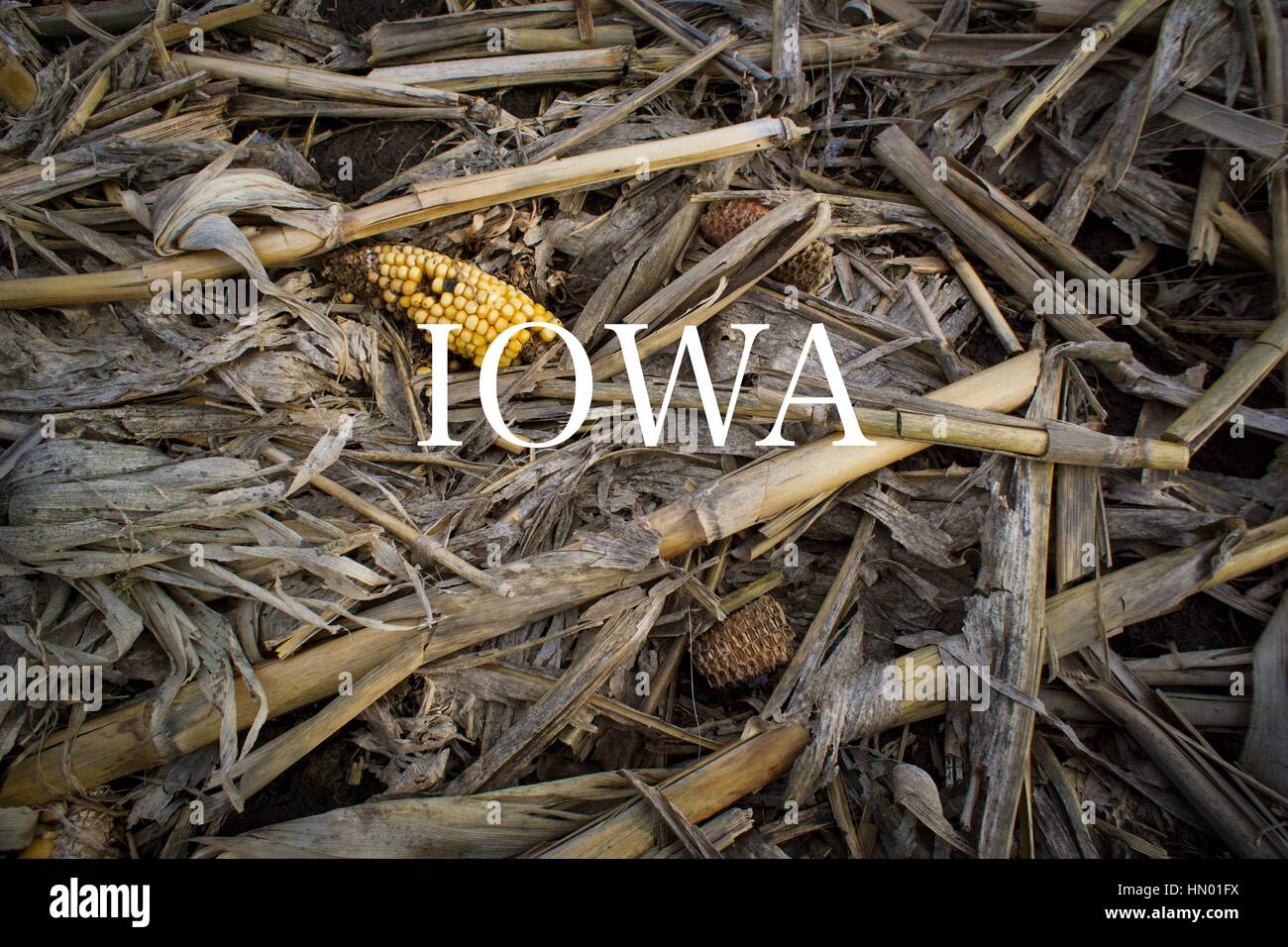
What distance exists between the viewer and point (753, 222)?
3.31 metres

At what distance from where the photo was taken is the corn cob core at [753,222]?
10.9 ft

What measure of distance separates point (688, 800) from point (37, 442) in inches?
99.1

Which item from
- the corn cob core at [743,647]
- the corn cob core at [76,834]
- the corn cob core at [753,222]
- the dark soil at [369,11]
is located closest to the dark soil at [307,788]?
the corn cob core at [76,834]

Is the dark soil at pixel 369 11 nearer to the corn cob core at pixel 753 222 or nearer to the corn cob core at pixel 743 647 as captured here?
the corn cob core at pixel 753 222

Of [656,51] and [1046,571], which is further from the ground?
[656,51]

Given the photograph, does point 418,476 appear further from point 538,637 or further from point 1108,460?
point 1108,460

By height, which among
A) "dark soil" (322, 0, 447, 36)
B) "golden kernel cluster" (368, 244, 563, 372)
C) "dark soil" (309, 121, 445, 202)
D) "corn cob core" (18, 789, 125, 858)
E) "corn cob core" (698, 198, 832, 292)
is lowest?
"corn cob core" (18, 789, 125, 858)

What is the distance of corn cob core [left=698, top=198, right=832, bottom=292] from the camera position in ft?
10.9

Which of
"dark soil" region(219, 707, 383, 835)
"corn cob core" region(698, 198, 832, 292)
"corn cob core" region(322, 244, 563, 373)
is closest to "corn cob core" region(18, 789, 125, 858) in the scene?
"dark soil" region(219, 707, 383, 835)

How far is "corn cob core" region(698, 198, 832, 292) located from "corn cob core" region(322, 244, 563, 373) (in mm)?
851

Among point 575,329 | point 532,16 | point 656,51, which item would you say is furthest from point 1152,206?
point 532,16

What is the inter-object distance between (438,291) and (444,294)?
30mm

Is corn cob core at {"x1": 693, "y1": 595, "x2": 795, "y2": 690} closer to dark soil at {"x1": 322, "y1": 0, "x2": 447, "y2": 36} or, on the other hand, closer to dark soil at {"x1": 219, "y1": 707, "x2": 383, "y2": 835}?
dark soil at {"x1": 219, "y1": 707, "x2": 383, "y2": 835}
